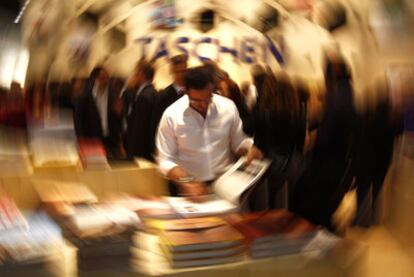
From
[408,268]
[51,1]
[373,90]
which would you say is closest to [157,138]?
[51,1]

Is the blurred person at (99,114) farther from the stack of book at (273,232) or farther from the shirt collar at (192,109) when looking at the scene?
the stack of book at (273,232)

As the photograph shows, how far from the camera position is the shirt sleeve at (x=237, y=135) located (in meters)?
1.05

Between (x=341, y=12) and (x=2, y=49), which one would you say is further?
(x=341, y=12)

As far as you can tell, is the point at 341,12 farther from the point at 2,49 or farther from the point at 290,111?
the point at 2,49

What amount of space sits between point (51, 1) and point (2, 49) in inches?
4.9

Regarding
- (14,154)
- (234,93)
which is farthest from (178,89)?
(14,154)

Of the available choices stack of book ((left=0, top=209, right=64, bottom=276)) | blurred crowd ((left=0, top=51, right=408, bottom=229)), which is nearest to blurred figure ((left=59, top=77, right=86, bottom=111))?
blurred crowd ((left=0, top=51, right=408, bottom=229))

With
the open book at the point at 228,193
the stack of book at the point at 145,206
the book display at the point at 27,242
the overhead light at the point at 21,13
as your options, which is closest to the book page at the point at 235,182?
the open book at the point at 228,193

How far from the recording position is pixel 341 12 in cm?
103

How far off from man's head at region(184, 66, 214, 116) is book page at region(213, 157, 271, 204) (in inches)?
5.0

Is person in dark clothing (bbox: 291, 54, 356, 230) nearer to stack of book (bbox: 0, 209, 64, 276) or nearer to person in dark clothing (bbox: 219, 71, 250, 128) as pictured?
person in dark clothing (bbox: 219, 71, 250, 128)

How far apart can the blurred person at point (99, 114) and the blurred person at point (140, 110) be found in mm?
21

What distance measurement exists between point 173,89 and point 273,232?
32 cm

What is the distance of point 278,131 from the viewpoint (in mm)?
1090
